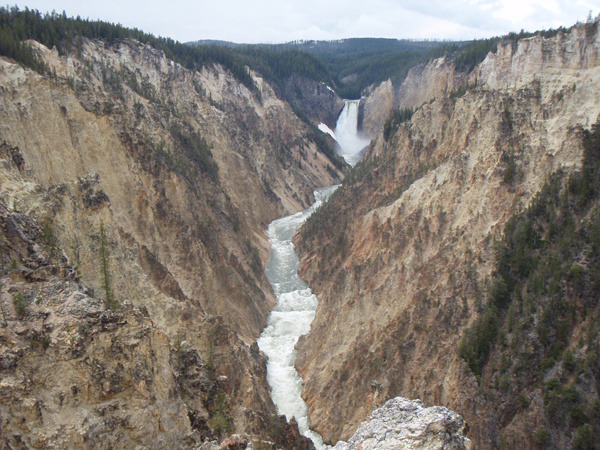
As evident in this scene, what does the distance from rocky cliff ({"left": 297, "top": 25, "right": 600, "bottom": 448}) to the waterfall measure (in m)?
70.4

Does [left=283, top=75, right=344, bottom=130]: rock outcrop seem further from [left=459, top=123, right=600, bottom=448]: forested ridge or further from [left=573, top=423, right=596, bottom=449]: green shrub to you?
[left=573, top=423, right=596, bottom=449]: green shrub

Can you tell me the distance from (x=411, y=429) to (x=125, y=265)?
559 inches

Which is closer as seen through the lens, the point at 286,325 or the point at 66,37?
the point at 286,325

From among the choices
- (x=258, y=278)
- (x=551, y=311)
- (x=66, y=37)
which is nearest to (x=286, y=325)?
(x=258, y=278)

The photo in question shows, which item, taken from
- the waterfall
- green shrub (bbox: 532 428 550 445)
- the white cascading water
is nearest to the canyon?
green shrub (bbox: 532 428 550 445)

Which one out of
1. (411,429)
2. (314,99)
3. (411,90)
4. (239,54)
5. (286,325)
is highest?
(239,54)

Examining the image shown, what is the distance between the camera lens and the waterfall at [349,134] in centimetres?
11171

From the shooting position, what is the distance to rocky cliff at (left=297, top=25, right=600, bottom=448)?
22219 millimetres

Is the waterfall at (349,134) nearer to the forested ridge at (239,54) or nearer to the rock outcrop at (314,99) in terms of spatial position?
the rock outcrop at (314,99)

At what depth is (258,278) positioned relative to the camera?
42688 mm

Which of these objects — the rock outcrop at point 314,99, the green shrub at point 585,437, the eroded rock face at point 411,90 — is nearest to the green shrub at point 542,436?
the green shrub at point 585,437

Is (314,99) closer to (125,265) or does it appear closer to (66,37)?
(66,37)

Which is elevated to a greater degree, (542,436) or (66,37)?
(66,37)

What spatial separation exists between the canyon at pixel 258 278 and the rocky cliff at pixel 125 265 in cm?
7
